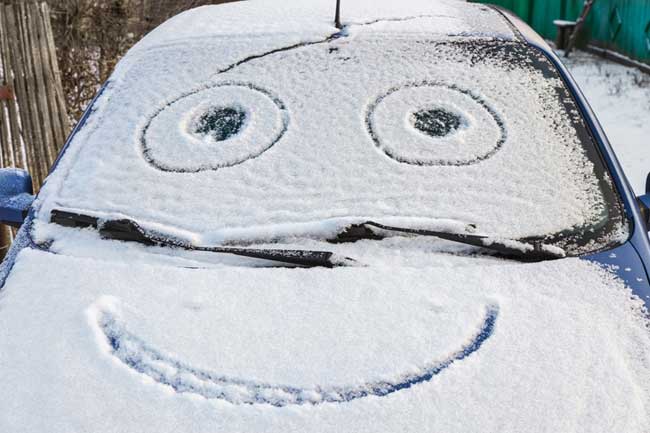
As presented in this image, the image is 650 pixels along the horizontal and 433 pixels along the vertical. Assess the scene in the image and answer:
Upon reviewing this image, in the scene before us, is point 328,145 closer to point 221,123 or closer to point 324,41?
point 221,123

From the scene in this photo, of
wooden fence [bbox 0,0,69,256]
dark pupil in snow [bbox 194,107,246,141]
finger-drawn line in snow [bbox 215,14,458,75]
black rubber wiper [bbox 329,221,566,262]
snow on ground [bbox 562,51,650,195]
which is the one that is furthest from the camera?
snow on ground [bbox 562,51,650,195]

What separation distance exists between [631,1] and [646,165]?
5524 millimetres

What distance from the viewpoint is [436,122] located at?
189 centimetres

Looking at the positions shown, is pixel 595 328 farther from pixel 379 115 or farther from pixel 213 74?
pixel 213 74

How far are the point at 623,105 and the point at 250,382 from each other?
7161 mm

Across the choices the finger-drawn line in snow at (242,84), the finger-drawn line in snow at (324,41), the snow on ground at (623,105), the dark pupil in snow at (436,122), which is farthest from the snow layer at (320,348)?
the snow on ground at (623,105)

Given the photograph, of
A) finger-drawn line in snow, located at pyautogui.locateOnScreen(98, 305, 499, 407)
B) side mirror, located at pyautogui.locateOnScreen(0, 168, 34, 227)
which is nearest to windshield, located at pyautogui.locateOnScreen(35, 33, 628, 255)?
side mirror, located at pyautogui.locateOnScreen(0, 168, 34, 227)

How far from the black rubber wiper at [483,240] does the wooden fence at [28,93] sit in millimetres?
3028

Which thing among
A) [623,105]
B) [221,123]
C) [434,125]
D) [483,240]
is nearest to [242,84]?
[221,123]

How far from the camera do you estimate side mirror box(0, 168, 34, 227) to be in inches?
76.9

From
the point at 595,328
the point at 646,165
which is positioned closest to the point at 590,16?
the point at 646,165

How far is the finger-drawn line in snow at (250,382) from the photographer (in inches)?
46.8

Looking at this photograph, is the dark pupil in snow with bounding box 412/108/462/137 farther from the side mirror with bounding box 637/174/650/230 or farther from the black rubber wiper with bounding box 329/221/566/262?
the side mirror with bounding box 637/174/650/230

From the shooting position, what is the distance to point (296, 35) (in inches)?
87.6
